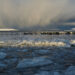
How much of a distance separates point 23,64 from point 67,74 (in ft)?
3.21

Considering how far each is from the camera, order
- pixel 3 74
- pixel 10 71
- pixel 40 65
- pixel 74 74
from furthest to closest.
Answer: pixel 40 65 → pixel 10 71 → pixel 3 74 → pixel 74 74

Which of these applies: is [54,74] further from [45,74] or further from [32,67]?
[32,67]

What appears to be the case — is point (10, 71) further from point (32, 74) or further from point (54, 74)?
point (54, 74)

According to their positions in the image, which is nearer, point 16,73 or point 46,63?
point 16,73

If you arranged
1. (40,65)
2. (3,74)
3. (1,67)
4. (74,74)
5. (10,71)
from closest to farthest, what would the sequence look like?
(74,74), (3,74), (10,71), (1,67), (40,65)

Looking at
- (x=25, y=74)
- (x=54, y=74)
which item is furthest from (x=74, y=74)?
(x=25, y=74)

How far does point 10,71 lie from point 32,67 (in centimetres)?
48

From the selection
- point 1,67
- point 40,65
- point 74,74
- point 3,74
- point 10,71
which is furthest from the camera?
point 40,65

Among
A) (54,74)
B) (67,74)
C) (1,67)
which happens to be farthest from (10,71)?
(67,74)

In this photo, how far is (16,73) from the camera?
1962 mm

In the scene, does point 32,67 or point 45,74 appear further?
point 32,67

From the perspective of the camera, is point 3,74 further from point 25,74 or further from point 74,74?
point 74,74

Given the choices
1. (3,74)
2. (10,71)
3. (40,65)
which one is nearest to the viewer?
(3,74)

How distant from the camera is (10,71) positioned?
80.7 inches
